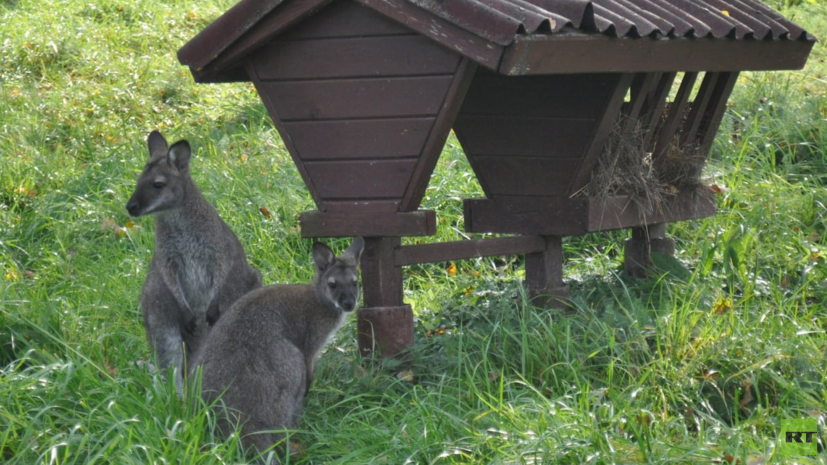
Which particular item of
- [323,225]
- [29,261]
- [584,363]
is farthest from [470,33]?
[29,261]

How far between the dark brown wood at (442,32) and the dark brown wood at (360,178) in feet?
2.29

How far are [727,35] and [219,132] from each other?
5609mm

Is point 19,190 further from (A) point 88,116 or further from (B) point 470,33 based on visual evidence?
(B) point 470,33

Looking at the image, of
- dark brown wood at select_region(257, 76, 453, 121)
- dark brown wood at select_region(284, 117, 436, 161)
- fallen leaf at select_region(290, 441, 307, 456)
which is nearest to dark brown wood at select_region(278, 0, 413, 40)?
dark brown wood at select_region(257, 76, 453, 121)

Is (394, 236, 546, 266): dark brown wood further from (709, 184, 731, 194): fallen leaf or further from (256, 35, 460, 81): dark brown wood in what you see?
(709, 184, 731, 194): fallen leaf

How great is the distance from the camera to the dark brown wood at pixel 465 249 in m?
5.85

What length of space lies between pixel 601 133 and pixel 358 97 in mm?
1473

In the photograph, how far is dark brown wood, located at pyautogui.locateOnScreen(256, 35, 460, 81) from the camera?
5176 millimetres

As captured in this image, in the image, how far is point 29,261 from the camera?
7.69 meters

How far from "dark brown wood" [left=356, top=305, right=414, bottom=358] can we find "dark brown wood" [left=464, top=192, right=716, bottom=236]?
1069mm

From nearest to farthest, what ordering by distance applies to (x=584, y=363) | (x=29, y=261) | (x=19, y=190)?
(x=584, y=363)
(x=29, y=261)
(x=19, y=190)

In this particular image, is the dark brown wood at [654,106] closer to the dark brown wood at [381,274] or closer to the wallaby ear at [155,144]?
the dark brown wood at [381,274]

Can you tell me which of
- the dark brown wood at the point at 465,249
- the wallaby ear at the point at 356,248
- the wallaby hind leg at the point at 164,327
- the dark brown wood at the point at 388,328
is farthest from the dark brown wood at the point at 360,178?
the wallaby hind leg at the point at 164,327

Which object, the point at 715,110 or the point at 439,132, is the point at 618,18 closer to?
the point at 439,132
